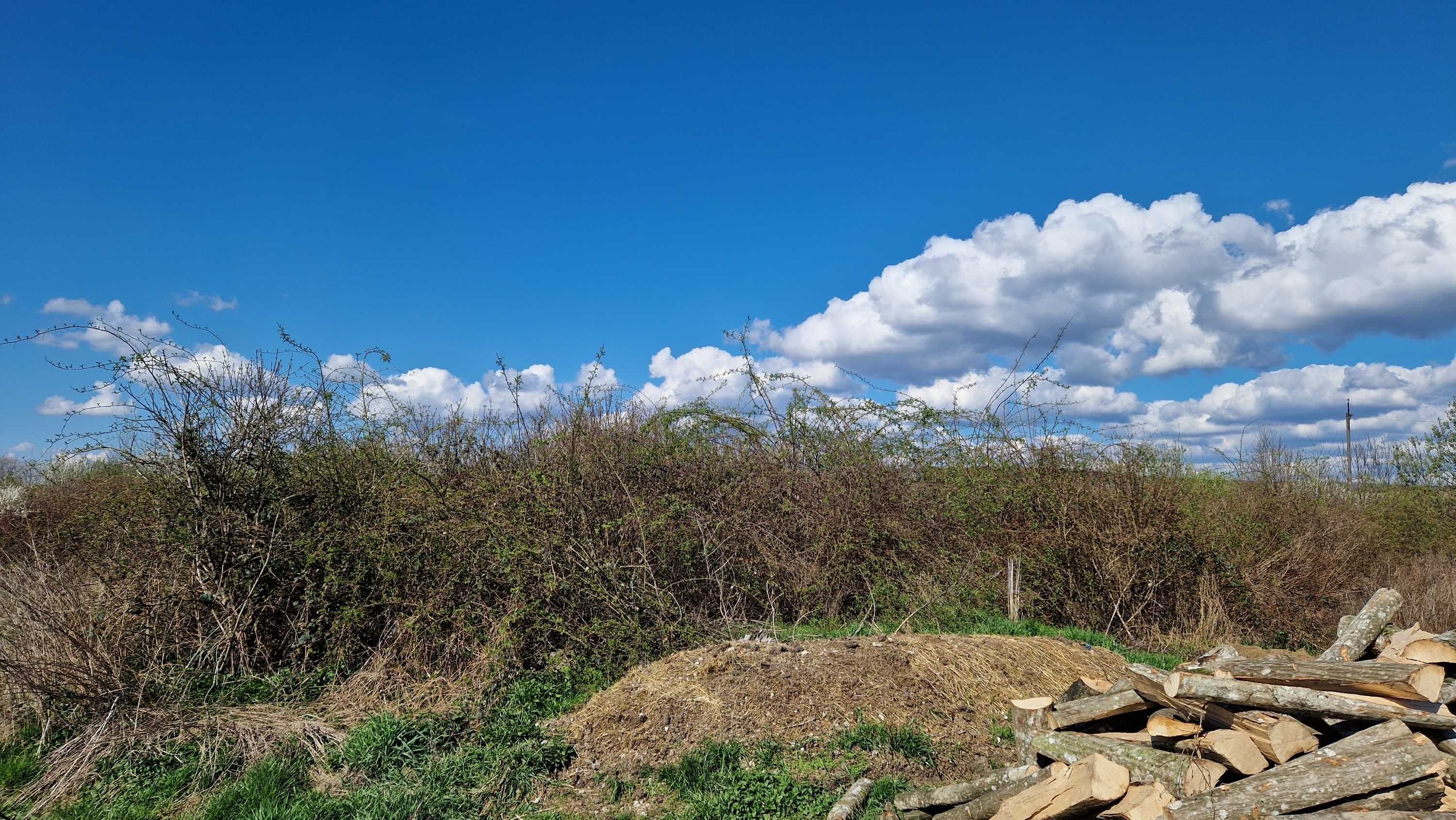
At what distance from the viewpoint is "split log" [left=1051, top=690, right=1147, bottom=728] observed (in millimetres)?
4574

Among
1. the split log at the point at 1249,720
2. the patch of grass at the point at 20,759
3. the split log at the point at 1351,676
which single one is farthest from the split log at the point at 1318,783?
the patch of grass at the point at 20,759

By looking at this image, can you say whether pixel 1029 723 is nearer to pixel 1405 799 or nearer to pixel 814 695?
pixel 814 695

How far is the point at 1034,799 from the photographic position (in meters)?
3.96

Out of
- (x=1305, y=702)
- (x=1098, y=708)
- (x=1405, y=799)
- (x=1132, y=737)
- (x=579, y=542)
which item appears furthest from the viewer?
(x=579, y=542)

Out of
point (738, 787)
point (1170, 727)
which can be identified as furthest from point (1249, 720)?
point (738, 787)

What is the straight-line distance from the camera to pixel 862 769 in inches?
199

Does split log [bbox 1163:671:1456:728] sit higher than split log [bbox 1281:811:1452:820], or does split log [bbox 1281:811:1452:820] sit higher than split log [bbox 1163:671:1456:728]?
split log [bbox 1163:671:1456:728]

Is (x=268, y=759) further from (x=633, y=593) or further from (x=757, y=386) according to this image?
(x=757, y=386)

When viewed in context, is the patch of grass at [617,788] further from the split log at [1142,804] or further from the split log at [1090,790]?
the split log at [1142,804]

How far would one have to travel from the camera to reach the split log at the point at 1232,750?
3859mm

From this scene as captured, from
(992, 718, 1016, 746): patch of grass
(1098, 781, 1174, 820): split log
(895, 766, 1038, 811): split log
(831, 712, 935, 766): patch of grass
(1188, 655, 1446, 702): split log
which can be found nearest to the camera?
(1098, 781, 1174, 820): split log

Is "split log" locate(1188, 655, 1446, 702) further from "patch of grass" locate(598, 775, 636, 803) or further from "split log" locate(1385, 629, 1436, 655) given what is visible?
"patch of grass" locate(598, 775, 636, 803)

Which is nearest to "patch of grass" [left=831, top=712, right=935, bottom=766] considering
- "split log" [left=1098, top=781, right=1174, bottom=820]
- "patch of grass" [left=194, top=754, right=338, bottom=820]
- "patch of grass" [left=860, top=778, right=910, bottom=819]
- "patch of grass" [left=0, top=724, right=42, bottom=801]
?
"patch of grass" [left=860, top=778, right=910, bottom=819]

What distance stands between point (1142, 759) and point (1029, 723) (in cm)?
76
